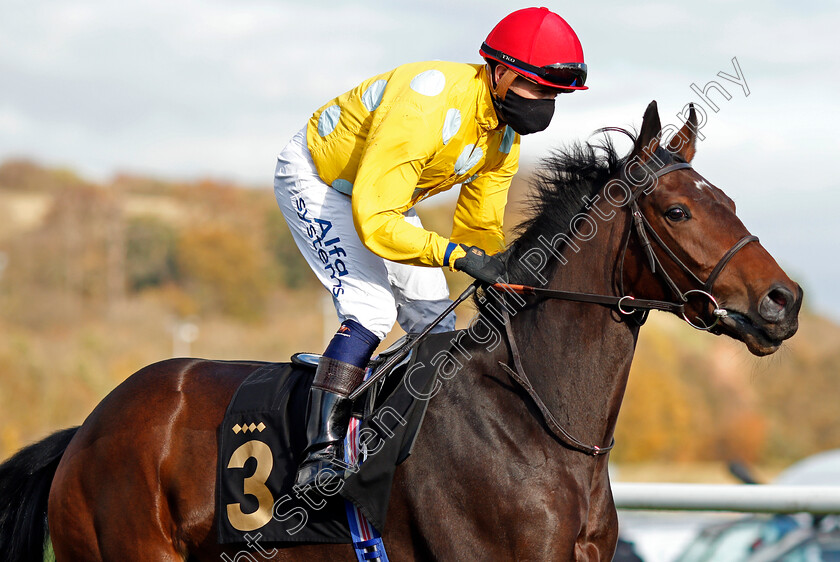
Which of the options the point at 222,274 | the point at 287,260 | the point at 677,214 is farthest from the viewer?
the point at 287,260

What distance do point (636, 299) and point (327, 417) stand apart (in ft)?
3.85

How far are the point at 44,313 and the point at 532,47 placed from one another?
46.0m

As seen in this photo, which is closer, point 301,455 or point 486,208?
point 301,455

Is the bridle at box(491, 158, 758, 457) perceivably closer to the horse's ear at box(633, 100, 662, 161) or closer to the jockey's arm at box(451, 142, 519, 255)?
the horse's ear at box(633, 100, 662, 161)

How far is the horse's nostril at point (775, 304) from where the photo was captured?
2895mm

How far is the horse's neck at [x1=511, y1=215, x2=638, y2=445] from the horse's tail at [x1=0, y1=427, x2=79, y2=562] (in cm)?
223

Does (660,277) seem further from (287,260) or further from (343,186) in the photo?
(287,260)

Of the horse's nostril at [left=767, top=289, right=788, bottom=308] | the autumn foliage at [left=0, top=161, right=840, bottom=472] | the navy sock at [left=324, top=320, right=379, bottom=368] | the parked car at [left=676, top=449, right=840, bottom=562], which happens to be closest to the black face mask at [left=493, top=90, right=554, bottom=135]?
the navy sock at [left=324, top=320, right=379, bottom=368]

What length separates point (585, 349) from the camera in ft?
10.5

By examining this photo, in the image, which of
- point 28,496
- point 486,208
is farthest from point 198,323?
point 486,208

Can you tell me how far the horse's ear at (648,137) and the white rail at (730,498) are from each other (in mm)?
2405

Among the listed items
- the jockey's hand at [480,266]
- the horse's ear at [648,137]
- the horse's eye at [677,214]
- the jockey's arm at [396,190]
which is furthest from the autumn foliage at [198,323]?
the horse's eye at [677,214]

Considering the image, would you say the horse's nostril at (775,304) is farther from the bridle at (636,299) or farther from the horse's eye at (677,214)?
the horse's eye at (677,214)

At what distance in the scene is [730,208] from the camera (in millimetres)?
3084
